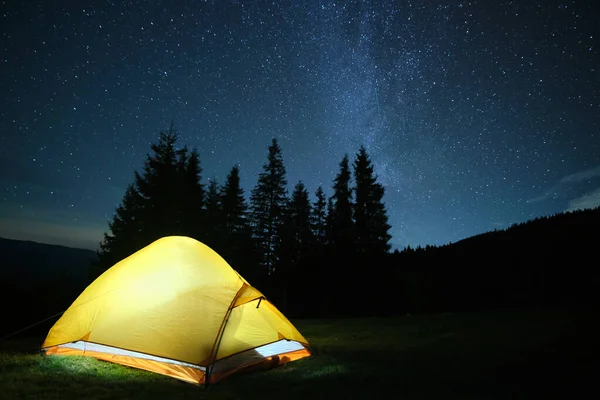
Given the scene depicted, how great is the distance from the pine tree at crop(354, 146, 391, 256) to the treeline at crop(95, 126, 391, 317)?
0.08 metres

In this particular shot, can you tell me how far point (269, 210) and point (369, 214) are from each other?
333 inches

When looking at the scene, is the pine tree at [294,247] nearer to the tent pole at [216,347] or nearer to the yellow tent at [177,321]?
the yellow tent at [177,321]

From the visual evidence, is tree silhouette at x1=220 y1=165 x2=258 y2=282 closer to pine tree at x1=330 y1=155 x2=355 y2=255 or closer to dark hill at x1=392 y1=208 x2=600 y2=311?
pine tree at x1=330 y1=155 x2=355 y2=255

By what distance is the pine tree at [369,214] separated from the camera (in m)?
28.7

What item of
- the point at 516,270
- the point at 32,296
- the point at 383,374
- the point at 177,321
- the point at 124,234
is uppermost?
the point at 124,234

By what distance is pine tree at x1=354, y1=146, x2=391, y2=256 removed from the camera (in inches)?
1131

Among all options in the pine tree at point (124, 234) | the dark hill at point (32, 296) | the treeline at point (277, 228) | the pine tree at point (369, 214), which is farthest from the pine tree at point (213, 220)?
the pine tree at point (369, 214)

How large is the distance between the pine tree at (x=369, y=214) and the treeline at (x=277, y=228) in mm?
81

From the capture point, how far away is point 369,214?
1160 inches

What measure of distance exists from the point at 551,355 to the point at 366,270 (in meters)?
18.6

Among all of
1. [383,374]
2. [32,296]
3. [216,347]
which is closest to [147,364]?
[216,347]

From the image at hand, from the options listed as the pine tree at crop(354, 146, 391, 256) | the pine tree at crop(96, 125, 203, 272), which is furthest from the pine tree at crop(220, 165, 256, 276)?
Result: the pine tree at crop(354, 146, 391, 256)

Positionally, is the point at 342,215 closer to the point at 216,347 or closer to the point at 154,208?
the point at 154,208

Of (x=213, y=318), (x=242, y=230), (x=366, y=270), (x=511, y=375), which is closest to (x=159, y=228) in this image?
(x=242, y=230)
